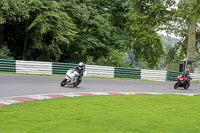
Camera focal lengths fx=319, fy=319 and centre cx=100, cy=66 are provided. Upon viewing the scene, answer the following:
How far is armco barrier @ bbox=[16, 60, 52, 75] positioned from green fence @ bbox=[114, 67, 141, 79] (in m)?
5.65

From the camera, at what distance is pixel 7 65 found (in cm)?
2098

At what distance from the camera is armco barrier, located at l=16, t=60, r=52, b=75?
2130 centimetres

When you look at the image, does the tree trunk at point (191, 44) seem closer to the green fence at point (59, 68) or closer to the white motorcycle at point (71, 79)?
the green fence at point (59, 68)

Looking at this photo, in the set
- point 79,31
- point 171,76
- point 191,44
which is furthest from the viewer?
point 191,44

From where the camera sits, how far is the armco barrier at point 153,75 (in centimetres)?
2662

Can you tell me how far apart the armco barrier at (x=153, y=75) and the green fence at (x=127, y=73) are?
1.52ft

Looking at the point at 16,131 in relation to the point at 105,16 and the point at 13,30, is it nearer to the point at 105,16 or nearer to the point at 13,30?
the point at 13,30

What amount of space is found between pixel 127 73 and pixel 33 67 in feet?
26.2

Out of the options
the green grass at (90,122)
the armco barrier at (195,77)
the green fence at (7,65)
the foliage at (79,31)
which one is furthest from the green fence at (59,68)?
the green grass at (90,122)

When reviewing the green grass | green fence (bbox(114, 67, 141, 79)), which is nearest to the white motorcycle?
the green grass

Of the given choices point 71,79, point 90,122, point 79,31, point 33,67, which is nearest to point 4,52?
point 33,67

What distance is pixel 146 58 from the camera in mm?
34344

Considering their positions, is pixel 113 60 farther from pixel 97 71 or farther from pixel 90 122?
pixel 90 122

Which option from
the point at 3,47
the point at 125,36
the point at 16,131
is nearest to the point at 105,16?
the point at 125,36
